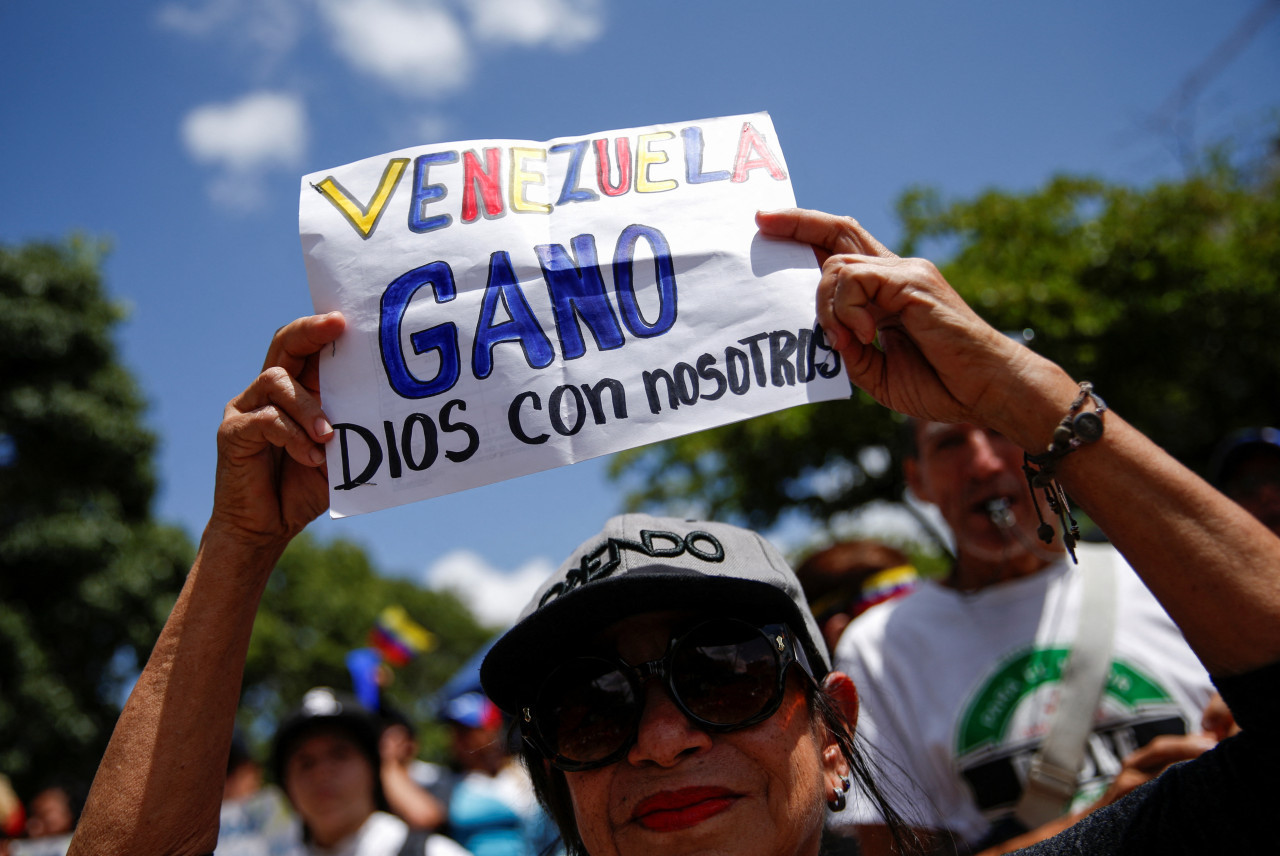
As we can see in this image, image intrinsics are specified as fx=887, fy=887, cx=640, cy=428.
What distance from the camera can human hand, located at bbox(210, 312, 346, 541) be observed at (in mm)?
1606

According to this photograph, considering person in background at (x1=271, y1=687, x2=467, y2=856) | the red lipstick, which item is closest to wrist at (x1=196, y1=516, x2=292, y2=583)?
the red lipstick

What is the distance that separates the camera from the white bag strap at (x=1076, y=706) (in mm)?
2256

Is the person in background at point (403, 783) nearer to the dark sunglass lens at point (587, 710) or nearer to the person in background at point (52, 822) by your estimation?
the person in background at point (52, 822)

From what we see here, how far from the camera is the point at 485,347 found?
163 cm

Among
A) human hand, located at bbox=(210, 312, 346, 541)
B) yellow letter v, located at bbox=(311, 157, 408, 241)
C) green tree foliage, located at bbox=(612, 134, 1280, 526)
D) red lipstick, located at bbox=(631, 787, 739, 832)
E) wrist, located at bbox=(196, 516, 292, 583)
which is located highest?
green tree foliage, located at bbox=(612, 134, 1280, 526)

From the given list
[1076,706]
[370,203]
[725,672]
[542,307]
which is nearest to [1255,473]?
[1076,706]

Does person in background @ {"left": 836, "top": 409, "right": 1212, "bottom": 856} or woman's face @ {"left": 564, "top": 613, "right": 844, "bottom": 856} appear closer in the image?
woman's face @ {"left": 564, "top": 613, "right": 844, "bottom": 856}

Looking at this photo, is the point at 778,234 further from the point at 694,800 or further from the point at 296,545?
the point at 296,545

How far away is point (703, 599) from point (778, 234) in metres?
0.69

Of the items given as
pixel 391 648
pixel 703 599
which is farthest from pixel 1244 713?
pixel 391 648

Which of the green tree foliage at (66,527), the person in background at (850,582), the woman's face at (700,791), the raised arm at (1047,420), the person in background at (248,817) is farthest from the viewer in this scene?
the green tree foliage at (66,527)

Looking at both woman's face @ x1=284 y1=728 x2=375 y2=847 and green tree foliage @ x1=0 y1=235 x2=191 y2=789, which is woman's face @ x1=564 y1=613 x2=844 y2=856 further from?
green tree foliage @ x1=0 y1=235 x2=191 y2=789

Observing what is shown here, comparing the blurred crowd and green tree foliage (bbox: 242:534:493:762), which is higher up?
green tree foliage (bbox: 242:534:493:762)

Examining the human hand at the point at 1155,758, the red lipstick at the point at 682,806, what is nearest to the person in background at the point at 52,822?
the red lipstick at the point at 682,806
